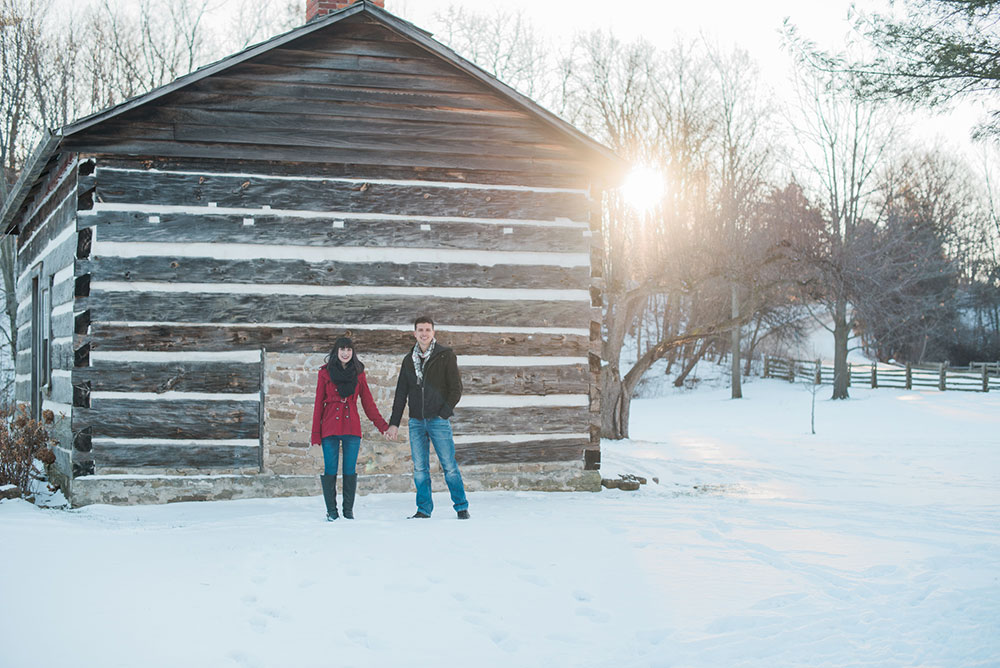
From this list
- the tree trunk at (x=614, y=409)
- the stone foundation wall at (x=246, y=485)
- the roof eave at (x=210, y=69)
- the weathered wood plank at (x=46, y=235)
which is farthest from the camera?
the tree trunk at (x=614, y=409)

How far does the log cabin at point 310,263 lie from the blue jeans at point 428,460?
4.11ft

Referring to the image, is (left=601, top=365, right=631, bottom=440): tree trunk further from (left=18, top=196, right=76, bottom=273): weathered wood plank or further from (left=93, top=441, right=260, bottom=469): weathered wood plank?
(left=18, top=196, right=76, bottom=273): weathered wood plank

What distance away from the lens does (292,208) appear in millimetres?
8969

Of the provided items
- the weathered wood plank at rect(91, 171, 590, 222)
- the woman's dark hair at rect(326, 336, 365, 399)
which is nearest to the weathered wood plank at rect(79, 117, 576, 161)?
the weathered wood plank at rect(91, 171, 590, 222)

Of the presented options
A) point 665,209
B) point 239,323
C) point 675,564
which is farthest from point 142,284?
point 665,209

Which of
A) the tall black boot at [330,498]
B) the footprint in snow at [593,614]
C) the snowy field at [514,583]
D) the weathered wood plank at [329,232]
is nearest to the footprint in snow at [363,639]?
the snowy field at [514,583]

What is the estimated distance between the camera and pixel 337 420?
767 cm

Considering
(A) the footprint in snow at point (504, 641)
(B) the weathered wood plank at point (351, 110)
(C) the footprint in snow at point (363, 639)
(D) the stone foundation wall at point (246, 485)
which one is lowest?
(A) the footprint in snow at point (504, 641)

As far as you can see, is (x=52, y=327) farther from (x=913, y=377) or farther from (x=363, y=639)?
(x=913, y=377)

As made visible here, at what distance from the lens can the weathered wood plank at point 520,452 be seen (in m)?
9.30

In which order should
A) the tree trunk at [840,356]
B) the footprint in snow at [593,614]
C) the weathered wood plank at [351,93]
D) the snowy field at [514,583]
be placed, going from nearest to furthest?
the snowy field at [514,583]
the footprint in snow at [593,614]
the weathered wood plank at [351,93]
the tree trunk at [840,356]

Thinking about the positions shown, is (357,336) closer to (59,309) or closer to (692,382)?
(59,309)

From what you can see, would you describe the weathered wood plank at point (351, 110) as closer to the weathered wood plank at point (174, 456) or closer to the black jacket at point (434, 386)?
the black jacket at point (434, 386)

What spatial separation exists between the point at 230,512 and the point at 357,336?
2.29m
